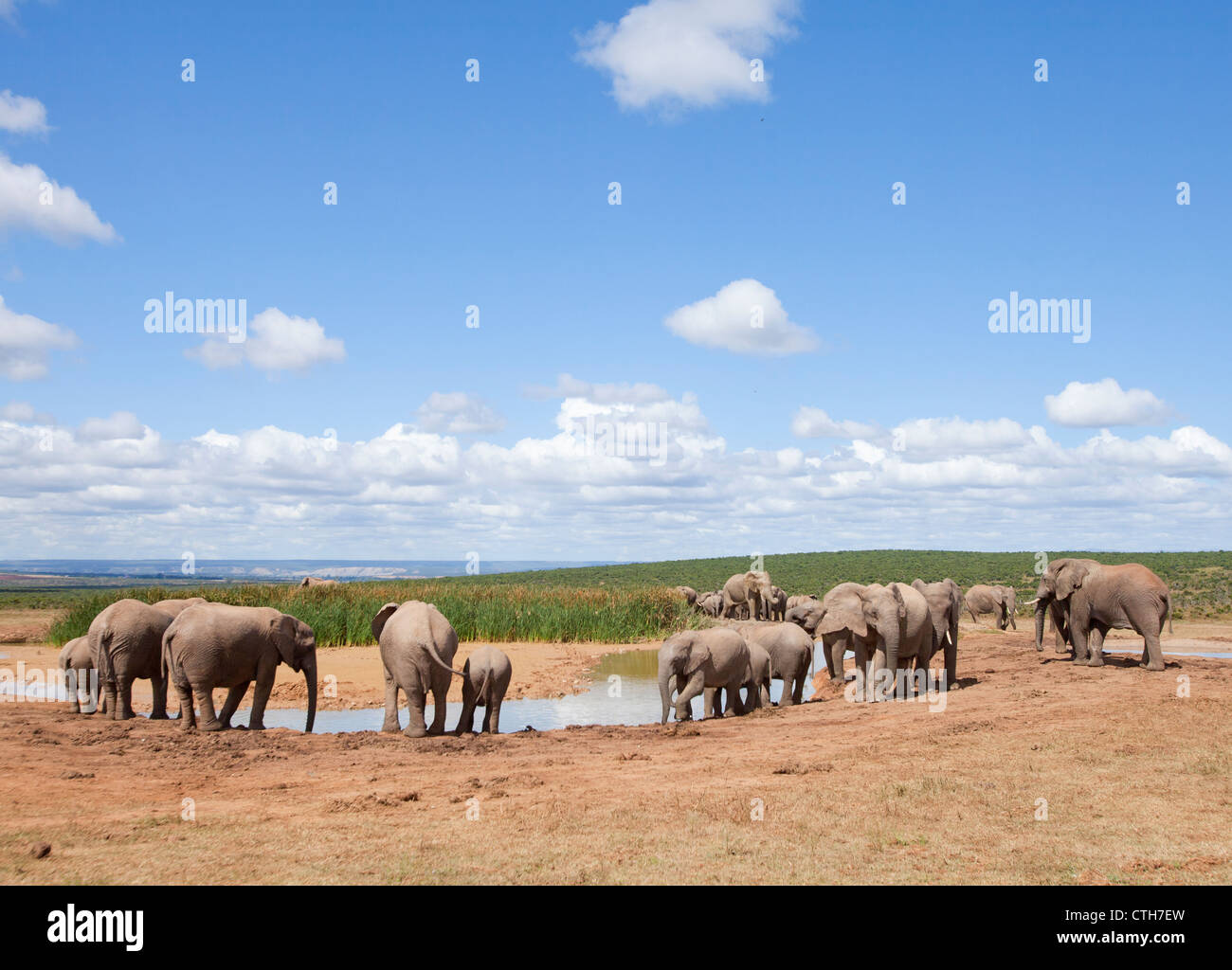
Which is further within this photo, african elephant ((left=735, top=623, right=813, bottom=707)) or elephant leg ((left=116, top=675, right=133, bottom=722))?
african elephant ((left=735, top=623, right=813, bottom=707))

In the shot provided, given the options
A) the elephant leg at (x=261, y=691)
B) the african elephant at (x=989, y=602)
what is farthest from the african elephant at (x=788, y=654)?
the african elephant at (x=989, y=602)

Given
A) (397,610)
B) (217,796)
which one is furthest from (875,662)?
(217,796)

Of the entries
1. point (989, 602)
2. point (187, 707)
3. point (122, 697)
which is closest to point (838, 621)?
point (187, 707)

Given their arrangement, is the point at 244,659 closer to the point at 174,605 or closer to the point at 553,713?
the point at 174,605

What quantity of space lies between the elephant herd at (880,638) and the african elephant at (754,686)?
23 mm

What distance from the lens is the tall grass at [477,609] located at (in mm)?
Answer: 33312

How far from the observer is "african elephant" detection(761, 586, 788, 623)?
39.7 m

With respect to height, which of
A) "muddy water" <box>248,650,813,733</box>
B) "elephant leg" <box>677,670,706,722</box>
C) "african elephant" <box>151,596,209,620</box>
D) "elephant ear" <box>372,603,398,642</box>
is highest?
"african elephant" <box>151,596,209,620</box>

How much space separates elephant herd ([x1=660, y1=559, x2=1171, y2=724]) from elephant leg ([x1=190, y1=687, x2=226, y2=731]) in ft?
24.6

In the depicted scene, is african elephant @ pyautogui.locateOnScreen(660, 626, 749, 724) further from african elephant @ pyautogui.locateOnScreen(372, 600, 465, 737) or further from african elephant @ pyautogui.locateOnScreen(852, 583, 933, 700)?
african elephant @ pyautogui.locateOnScreen(372, 600, 465, 737)

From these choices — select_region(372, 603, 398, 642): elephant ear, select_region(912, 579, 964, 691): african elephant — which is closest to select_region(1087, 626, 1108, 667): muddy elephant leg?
select_region(912, 579, 964, 691): african elephant

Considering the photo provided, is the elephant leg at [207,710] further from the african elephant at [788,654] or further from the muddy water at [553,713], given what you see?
the african elephant at [788,654]

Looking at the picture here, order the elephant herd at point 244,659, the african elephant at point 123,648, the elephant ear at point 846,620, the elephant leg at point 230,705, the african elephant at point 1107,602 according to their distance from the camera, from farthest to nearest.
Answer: the african elephant at point 1107,602 → the elephant ear at point 846,620 → the african elephant at point 123,648 → the elephant leg at point 230,705 → the elephant herd at point 244,659
